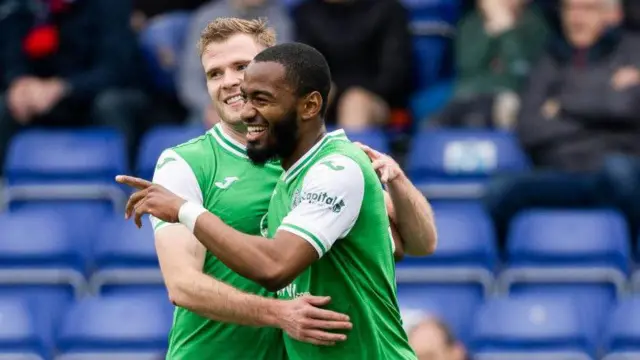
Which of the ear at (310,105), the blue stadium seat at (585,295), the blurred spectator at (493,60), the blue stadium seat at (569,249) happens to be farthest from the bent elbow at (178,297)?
the blurred spectator at (493,60)

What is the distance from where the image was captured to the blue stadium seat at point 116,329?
8.55m

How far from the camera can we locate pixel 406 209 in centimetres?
547

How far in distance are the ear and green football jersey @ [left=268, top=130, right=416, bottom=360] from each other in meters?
0.10

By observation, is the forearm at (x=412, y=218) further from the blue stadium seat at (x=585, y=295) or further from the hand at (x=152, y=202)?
the blue stadium seat at (x=585, y=295)

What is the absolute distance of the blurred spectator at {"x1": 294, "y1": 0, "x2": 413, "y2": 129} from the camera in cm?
1012

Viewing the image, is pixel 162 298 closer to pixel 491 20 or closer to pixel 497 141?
pixel 497 141

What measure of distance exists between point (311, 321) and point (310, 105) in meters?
0.66

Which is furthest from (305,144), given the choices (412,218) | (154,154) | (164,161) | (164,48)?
(164,48)

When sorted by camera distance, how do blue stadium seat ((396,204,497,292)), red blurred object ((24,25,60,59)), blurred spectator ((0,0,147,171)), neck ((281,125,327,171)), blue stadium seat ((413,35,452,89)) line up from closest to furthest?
neck ((281,125,327,171))
blue stadium seat ((396,204,497,292))
blurred spectator ((0,0,147,171))
red blurred object ((24,25,60,59))
blue stadium seat ((413,35,452,89))

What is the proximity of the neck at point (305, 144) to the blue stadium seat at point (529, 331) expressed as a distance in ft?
11.5

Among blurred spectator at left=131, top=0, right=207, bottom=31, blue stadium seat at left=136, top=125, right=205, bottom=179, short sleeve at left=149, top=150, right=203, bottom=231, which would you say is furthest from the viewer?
blurred spectator at left=131, top=0, right=207, bottom=31

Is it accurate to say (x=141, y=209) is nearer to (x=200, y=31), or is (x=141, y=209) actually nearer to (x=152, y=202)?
(x=152, y=202)

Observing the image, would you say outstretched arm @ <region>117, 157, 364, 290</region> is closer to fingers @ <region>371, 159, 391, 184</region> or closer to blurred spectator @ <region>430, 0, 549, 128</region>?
fingers @ <region>371, 159, 391, 184</region>

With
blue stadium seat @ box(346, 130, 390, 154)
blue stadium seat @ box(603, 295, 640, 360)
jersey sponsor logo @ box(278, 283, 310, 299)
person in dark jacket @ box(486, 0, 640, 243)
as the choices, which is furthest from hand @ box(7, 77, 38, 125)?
jersey sponsor logo @ box(278, 283, 310, 299)
